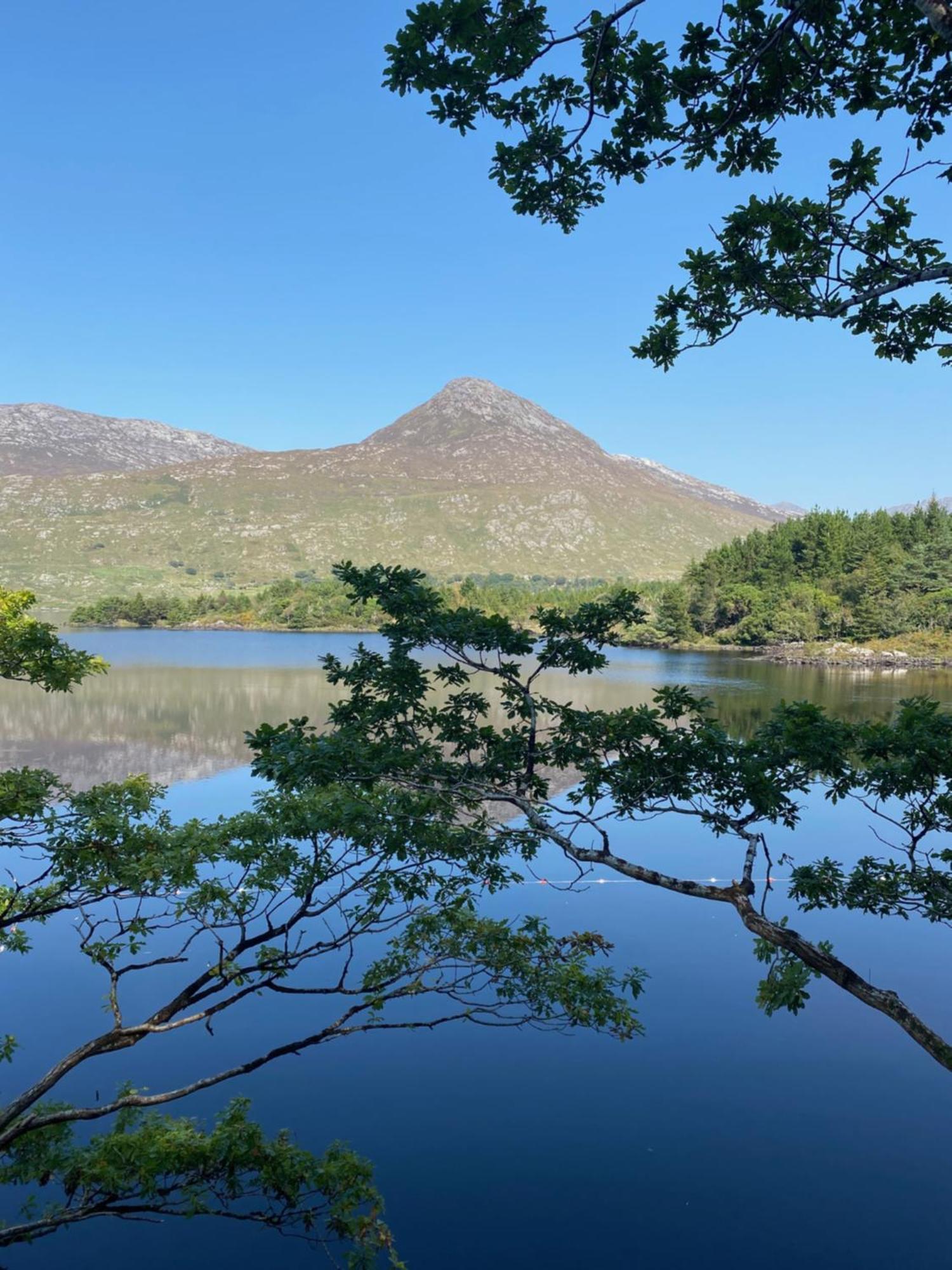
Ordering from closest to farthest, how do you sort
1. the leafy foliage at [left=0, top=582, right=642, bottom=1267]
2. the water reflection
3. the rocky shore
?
the leafy foliage at [left=0, top=582, right=642, bottom=1267], the water reflection, the rocky shore

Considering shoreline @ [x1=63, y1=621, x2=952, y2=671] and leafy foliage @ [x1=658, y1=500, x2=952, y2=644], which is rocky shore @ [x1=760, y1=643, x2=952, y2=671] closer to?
shoreline @ [x1=63, y1=621, x2=952, y2=671]

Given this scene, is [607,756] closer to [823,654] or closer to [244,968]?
[244,968]

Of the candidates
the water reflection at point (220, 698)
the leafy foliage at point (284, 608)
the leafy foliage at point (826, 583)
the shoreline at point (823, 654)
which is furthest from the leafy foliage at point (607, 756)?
the leafy foliage at point (284, 608)

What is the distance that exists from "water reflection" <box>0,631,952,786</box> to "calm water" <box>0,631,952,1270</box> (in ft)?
30.1

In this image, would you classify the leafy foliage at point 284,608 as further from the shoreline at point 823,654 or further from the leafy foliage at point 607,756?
the leafy foliage at point 607,756

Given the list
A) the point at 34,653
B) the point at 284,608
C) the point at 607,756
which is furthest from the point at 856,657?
the point at 34,653

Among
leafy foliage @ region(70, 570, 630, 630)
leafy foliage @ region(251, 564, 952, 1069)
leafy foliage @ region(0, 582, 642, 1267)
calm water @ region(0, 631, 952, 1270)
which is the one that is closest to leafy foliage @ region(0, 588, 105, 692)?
leafy foliage @ region(0, 582, 642, 1267)

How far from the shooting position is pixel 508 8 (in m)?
4.91

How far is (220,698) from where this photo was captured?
3825 centimetres

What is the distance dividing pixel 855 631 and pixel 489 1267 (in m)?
68.8

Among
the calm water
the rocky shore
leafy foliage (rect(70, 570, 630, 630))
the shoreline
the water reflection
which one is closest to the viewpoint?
the calm water

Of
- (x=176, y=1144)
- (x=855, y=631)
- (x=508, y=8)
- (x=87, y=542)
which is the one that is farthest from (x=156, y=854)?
(x=87, y=542)

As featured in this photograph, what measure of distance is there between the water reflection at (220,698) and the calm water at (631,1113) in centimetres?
Answer: 917

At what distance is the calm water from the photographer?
7234 mm
